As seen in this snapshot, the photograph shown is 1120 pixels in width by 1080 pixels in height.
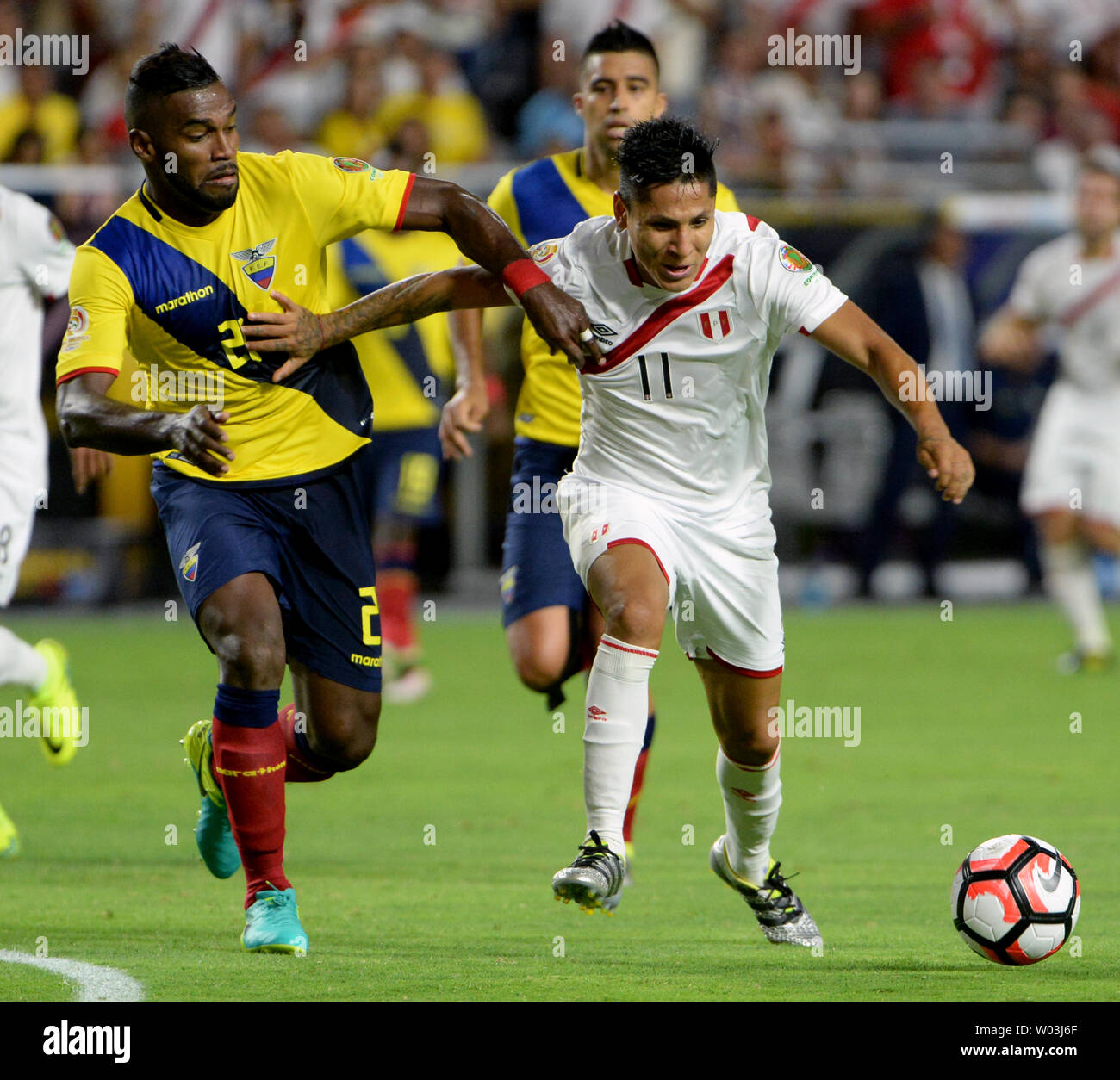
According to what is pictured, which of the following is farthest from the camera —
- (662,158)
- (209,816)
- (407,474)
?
(407,474)

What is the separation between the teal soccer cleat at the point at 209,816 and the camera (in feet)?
20.7

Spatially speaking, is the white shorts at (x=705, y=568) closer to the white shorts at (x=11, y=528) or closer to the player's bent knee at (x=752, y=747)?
the player's bent knee at (x=752, y=747)

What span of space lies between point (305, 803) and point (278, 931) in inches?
126

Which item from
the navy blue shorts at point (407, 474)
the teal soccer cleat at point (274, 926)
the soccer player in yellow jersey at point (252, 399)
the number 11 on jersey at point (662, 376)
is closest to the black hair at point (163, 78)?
the soccer player in yellow jersey at point (252, 399)

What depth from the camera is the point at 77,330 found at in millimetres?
5547

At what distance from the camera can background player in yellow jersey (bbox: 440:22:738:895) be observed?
7051mm

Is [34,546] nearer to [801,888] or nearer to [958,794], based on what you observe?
[958,794]

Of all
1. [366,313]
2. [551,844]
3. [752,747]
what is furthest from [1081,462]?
[366,313]

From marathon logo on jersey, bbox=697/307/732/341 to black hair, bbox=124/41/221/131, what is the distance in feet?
5.03

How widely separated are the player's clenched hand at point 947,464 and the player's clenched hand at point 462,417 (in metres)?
2.25

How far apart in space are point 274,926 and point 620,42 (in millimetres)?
3436

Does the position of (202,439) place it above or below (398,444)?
above

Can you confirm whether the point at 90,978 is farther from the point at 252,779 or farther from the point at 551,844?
the point at 551,844

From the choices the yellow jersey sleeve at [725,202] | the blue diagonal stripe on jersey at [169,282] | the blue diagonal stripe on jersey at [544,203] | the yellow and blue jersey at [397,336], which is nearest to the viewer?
the blue diagonal stripe on jersey at [169,282]
